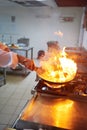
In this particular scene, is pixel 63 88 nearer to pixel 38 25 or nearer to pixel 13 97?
pixel 13 97

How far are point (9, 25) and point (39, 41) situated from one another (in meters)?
1.30

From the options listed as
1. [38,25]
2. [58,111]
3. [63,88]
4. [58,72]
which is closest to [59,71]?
[58,72]

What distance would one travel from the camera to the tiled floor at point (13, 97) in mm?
2305

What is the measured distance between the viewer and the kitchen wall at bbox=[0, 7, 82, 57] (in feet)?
21.3

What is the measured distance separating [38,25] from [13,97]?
4.26 meters

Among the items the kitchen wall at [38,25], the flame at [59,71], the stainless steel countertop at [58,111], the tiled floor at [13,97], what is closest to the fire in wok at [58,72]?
the flame at [59,71]

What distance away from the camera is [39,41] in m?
6.86

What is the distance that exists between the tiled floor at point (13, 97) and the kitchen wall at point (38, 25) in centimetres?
276

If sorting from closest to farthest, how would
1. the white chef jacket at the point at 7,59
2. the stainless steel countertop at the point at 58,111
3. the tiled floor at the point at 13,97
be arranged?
the stainless steel countertop at the point at 58,111 < the white chef jacket at the point at 7,59 < the tiled floor at the point at 13,97

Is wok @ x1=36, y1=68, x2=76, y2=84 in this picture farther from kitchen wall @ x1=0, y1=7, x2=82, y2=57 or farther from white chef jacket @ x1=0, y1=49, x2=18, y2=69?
kitchen wall @ x1=0, y1=7, x2=82, y2=57

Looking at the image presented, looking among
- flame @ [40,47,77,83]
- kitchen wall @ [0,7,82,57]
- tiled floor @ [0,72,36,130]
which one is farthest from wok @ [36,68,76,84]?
kitchen wall @ [0,7,82,57]

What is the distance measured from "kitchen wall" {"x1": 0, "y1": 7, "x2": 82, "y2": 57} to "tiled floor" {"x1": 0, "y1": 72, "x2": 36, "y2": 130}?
2760 mm

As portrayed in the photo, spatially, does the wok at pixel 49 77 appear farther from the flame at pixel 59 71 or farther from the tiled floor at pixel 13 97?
the tiled floor at pixel 13 97

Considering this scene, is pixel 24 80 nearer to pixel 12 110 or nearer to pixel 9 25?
pixel 12 110
